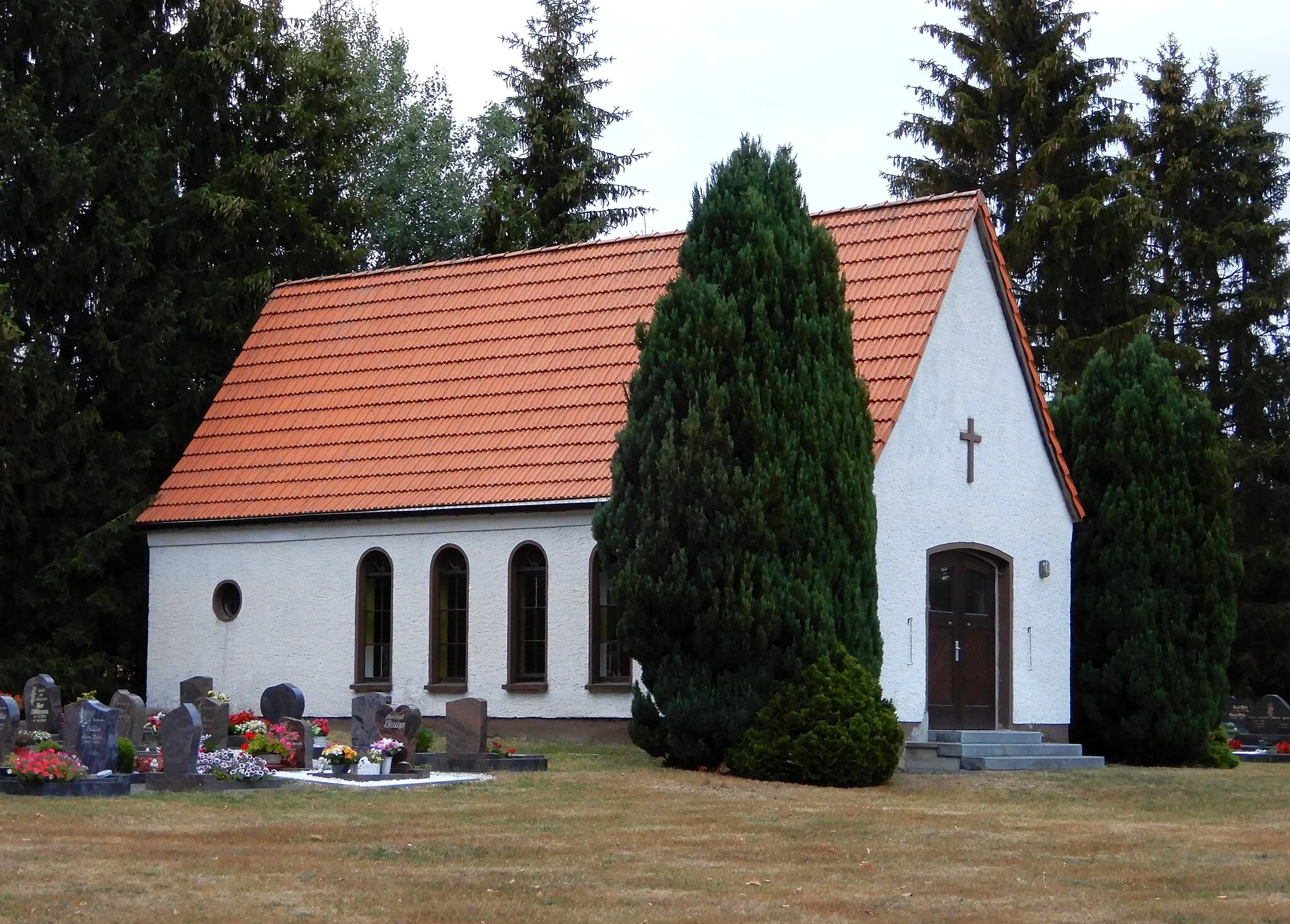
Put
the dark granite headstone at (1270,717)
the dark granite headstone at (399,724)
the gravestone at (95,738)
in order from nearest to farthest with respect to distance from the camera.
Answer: the gravestone at (95,738), the dark granite headstone at (399,724), the dark granite headstone at (1270,717)

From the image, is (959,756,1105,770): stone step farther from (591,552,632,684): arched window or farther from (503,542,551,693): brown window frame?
(503,542,551,693): brown window frame

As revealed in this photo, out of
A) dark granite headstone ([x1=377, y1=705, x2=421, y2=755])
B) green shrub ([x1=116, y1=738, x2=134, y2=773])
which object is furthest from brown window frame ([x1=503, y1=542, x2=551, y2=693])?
green shrub ([x1=116, y1=738, x2=134, y2=773])

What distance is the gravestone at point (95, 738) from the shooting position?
663 inches

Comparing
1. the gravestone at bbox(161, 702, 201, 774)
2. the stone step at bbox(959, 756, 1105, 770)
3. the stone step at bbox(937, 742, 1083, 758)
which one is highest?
the gravestone at bbox(161, 702, 201, 774)

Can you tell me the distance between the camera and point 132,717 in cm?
1983

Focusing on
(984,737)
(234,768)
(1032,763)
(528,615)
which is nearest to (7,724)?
(234,768)

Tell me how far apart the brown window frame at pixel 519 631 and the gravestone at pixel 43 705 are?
5883 mm

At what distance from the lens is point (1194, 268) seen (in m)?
40.3

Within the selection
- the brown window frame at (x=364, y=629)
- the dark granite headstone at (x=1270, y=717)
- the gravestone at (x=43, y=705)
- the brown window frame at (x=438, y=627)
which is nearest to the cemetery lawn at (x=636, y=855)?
the gravestone at (x=43, y=705)

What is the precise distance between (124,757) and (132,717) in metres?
2.76

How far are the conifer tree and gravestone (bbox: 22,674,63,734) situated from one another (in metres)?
22.4

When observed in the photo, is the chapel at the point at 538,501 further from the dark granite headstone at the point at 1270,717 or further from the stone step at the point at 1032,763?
the dark granite headstone at the point at 1270,717

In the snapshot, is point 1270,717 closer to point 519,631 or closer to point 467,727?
point 519,631

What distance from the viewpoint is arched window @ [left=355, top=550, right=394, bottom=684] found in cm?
2530
